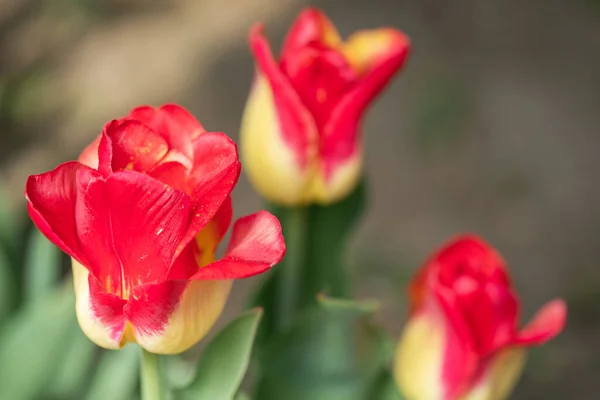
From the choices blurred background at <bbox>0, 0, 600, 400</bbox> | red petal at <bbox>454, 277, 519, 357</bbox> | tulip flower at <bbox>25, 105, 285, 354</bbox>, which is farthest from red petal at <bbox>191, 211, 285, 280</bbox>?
blurred background at <bbox>0, 0, 600, 400</bbox>

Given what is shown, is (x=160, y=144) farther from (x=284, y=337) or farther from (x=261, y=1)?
(x=261, y=1)

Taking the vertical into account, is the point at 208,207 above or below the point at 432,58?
above

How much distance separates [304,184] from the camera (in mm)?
314

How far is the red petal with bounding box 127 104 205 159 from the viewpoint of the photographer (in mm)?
223

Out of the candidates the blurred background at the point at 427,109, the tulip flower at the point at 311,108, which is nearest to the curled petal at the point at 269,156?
the tulip flower at the point at 311,108

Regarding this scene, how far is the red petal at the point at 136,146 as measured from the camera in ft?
0.69

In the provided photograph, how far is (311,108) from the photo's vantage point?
30cm

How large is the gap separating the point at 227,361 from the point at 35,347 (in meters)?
0.11

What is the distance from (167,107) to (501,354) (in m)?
0.15

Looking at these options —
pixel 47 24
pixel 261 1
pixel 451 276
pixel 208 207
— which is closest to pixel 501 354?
pixel 451 276

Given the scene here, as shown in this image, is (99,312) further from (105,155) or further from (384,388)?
(384,388)

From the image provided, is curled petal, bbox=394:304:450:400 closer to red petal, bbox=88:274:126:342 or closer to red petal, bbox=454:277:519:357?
red petal, bbox=454:277:519:357

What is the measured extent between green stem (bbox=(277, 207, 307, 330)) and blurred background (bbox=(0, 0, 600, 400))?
0.70 meters

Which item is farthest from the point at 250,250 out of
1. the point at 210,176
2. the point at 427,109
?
the point at 427,109
